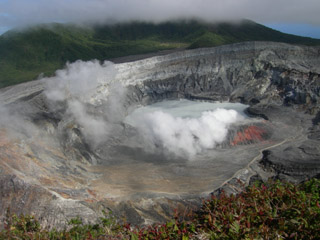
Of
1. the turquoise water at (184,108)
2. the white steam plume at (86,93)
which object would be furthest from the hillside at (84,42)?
the white steam plume at (86,93)

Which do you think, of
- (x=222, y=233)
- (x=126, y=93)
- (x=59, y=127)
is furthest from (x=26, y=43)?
(x=222, y=233)

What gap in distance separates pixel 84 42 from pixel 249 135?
8280 centimetres

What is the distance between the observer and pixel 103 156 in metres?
23.2

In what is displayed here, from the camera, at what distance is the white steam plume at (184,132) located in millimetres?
24562

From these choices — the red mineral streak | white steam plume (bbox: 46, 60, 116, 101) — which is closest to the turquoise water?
white steam plume (bbox: 46, 60, 116, 101)

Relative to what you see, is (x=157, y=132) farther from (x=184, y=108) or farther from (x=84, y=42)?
(x=84, y=42)

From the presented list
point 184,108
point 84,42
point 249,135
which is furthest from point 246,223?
point 84,42

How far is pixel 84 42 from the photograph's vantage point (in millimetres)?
99375

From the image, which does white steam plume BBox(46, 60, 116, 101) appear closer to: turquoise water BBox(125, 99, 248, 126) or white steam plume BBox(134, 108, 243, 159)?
turquoise water BBox(125, 99, 248, 126)

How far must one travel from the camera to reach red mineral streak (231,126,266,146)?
25.9 metres

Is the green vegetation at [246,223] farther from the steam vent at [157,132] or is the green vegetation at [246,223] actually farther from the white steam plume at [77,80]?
the white steam plume at [77,80]

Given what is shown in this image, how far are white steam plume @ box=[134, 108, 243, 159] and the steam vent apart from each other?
9cm

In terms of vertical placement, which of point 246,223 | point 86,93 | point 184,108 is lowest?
point 184,108

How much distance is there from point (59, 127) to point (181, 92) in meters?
21.5
